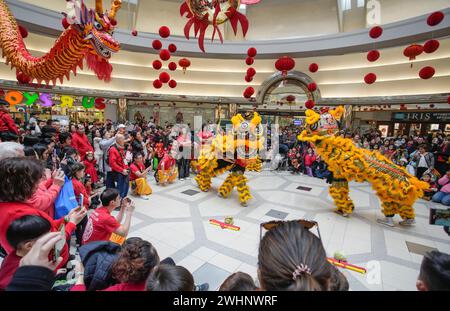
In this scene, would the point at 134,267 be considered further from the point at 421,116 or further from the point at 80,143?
the point at 421,116

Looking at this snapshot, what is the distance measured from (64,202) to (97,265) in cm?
123

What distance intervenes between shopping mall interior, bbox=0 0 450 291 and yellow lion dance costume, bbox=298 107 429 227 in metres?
0.02

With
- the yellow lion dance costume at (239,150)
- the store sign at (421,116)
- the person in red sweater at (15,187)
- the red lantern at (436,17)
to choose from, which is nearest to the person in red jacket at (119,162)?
the yellow lion dance costume at (239,150)

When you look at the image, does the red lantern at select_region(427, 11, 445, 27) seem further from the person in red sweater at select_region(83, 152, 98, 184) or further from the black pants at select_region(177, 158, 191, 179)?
the person in red sweater at select_region(83, 152, 98, 184)

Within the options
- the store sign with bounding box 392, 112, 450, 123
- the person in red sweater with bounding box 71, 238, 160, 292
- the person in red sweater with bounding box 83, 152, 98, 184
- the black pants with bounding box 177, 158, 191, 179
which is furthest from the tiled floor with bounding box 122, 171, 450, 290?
the store sign with bounding box 392, 112, 450, 123

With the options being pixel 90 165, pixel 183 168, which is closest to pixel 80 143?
pixel 90 165

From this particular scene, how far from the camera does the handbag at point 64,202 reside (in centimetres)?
222

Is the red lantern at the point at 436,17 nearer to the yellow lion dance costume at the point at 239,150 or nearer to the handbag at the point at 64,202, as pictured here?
the yellow lion dance costume at the point at 239,150

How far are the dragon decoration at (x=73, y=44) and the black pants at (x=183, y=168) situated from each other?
3479 mm

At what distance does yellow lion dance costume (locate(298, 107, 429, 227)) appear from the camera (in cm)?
363

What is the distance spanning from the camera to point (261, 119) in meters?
7.86

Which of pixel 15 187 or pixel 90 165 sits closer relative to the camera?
pixel 15 187

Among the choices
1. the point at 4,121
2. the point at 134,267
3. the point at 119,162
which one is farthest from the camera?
the point at 119,162
